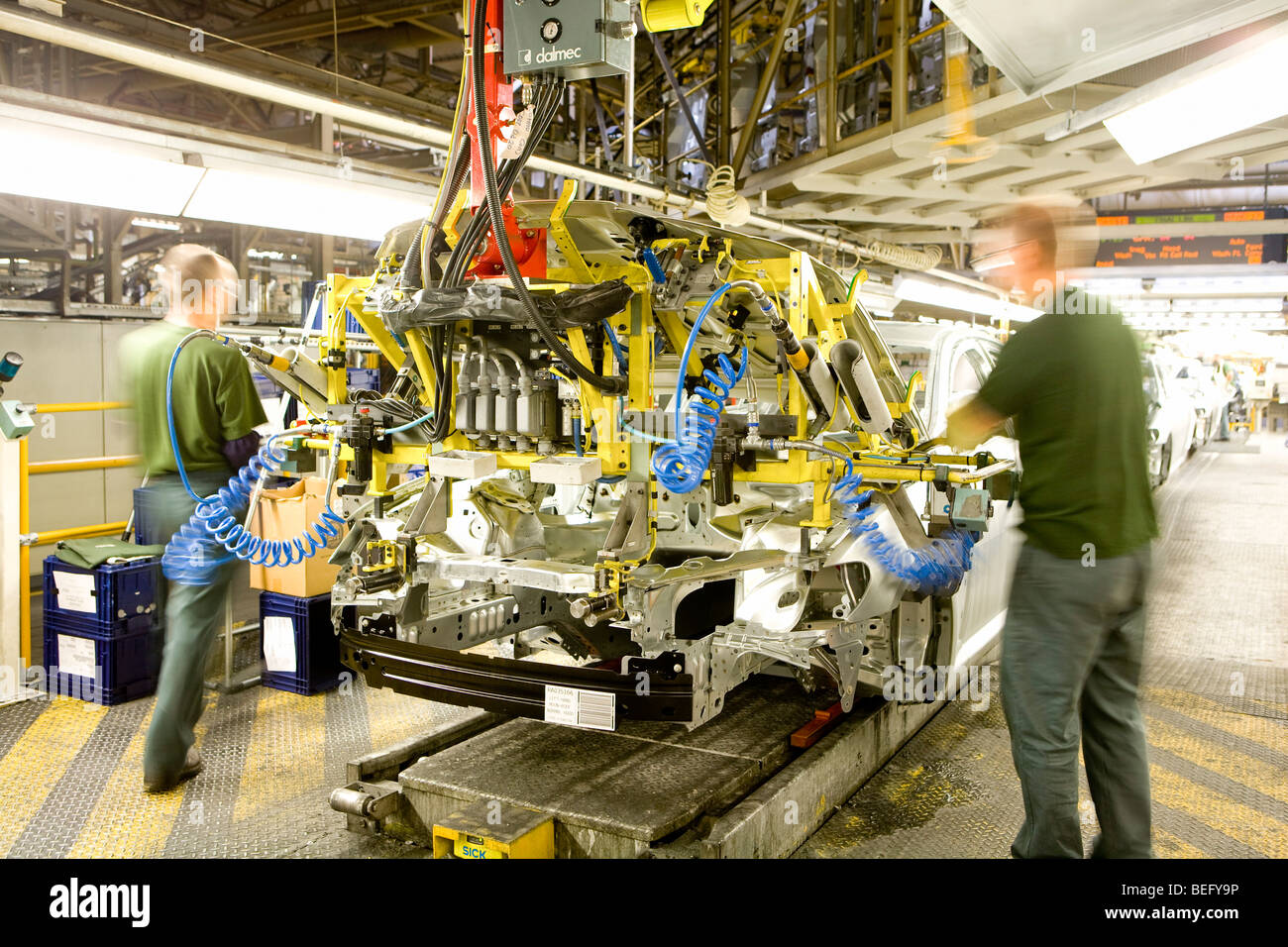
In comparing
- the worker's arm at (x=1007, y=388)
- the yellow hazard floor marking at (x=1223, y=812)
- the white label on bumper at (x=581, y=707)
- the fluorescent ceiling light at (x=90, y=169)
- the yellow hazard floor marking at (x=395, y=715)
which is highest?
the fluorescent ceiling light at (x=90, y=169)

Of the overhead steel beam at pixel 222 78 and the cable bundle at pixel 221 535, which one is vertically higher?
the overhead steel beam at pixel 222 78

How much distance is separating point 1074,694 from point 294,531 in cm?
369

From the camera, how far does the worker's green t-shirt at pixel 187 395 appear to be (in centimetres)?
344

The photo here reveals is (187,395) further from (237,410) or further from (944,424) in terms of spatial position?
(944,424)

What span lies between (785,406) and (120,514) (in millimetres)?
5828

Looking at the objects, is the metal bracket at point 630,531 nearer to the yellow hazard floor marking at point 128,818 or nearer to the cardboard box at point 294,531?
the yellow hazard floor marking at point 128,818

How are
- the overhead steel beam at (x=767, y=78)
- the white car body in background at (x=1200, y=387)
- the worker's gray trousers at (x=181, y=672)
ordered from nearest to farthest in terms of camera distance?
1. the worker's gray trousers at (x=181, y=672)
2. the overhead steel beam at (x=767, y=78)
3. the white car body in background at (x=1200, y=387)

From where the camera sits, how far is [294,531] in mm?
4688

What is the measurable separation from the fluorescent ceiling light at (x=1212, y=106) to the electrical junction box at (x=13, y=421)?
5.04 m

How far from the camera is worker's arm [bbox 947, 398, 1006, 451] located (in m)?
2.55

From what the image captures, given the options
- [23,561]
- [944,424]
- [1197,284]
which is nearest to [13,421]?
[23,561]

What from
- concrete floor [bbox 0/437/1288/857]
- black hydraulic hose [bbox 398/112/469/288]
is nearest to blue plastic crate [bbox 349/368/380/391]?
concrete floor [bbox 0/437/1288/857]

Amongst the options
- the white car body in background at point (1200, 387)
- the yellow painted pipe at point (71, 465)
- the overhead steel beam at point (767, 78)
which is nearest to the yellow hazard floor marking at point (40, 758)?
the yellow painted pipe at point (71, 465)

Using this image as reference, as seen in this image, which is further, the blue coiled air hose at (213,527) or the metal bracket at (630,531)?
the blue coiled air hose at (213,527)
